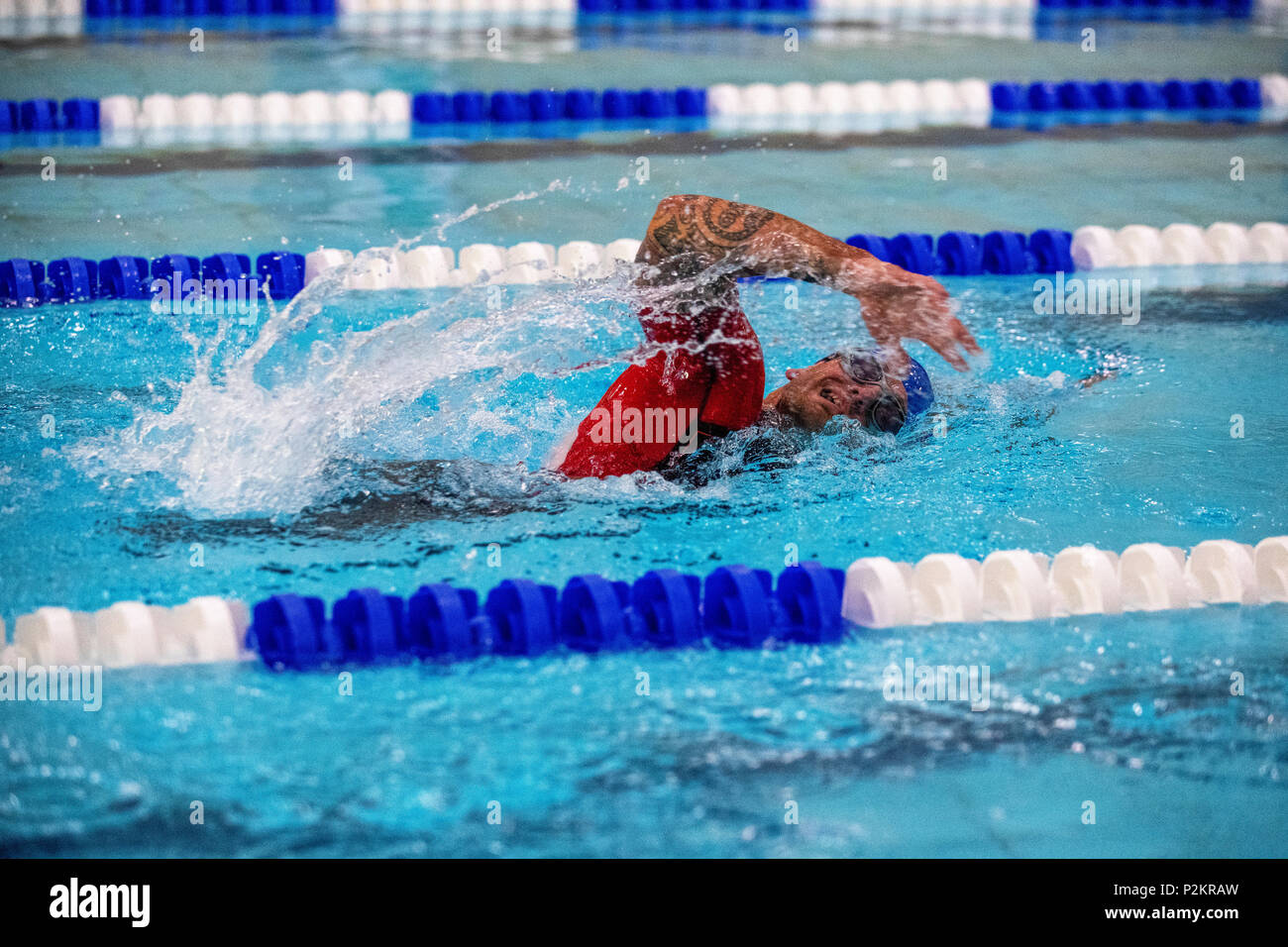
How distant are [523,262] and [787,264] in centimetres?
169

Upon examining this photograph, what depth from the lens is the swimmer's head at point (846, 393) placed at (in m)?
3.13

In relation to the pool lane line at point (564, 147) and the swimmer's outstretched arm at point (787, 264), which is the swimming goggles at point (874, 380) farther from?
the pool lane line at point (564, 147)

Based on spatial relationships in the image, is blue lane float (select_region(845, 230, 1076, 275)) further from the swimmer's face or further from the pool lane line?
the swimmer's face

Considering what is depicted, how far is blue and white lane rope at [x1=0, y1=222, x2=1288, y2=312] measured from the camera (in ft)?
14.4

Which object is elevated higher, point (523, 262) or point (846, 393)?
point (523, 262)

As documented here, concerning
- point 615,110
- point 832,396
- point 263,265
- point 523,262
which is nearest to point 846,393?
point 832,396

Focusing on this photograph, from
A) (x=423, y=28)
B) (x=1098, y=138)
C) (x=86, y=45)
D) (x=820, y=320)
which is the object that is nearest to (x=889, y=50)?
(x=1098, y=138)

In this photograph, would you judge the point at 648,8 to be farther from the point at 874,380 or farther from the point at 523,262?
the point at 874,380

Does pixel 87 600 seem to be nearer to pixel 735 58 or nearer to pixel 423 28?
pixel 735 58

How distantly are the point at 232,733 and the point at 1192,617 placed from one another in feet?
5.79

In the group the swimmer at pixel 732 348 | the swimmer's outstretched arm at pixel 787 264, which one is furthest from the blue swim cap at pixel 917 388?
the swimmer's outstretched arm at pixel 787 264

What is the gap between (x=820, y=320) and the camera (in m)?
4.40

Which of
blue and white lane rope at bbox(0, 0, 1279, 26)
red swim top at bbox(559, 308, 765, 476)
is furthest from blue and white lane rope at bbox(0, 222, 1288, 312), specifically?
blue and white lane rope at bbox(0, 0, 1279, 26)

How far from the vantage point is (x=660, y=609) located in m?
2.65
